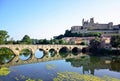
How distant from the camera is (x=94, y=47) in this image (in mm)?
72375

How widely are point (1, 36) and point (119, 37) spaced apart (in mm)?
31454

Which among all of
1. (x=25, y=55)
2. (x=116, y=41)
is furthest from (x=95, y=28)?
(x=25, y=55)

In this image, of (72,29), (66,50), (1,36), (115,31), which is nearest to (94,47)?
(66,50)

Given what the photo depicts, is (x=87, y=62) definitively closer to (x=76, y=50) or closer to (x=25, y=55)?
(x=25, y=55)

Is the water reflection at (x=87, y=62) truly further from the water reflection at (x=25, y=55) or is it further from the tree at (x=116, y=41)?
the tree at (x=116, y=41)

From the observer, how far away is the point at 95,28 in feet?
403

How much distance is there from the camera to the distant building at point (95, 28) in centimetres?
11900

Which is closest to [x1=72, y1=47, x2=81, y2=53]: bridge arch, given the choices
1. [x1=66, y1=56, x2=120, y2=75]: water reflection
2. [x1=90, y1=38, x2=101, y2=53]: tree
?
[x1=90, y1=38, x2=101, y2=53]: tree

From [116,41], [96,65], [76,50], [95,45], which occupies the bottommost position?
[96,65]

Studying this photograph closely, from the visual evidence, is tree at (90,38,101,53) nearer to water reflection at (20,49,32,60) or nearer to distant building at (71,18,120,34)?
water reflection at (20,49,32,60)

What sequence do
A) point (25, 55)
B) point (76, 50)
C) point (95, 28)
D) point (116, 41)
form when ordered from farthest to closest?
point (95, 28)
point (76, 50)
point (116, 41)
point (25, 55)

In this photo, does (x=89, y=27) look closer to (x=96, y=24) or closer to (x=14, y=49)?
(x=96, y=24)

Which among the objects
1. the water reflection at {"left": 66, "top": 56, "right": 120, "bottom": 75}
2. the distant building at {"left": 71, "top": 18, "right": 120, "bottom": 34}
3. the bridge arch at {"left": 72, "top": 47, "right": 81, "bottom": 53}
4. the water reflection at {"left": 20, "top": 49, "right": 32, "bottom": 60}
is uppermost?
the distant building at {"left": 71, "top": 18, "right": 120, "bottom": 34}

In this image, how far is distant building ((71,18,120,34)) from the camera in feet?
390
